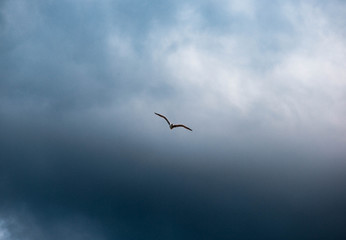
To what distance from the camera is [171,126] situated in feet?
258
